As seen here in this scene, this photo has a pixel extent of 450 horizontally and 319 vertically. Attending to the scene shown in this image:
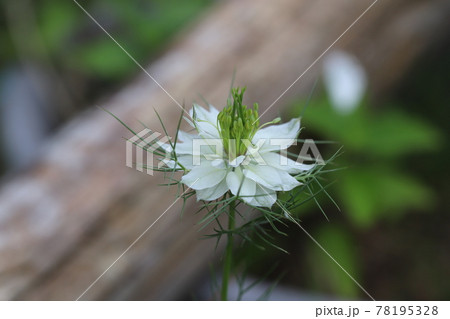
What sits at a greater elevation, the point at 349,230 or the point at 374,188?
the point at 374,188

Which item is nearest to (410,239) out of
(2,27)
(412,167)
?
(412,167)

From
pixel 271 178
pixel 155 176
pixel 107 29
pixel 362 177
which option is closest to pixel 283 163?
pixel 271 178

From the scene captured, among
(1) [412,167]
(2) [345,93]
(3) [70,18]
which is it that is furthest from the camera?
(3) [70,18]

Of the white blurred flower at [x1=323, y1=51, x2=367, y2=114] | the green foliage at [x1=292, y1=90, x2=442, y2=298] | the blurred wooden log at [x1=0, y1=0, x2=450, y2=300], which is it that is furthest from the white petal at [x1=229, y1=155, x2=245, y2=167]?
the white blurred flower at [x1=323, y1=51, x2=367, y2=114]

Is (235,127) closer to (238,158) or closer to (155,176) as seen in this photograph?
(238,158)

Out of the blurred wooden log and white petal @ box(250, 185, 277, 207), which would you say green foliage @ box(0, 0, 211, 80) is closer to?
the blurred wooden log

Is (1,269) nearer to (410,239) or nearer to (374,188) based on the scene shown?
(374,188)

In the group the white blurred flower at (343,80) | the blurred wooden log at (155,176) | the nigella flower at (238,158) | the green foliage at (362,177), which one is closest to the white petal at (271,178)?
the nigella flower at (238,158)
